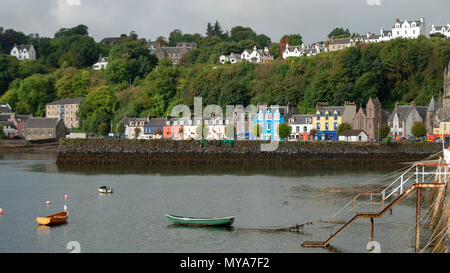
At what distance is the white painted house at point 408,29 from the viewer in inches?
3868

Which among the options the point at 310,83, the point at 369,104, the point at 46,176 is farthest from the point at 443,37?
the point at 46,176

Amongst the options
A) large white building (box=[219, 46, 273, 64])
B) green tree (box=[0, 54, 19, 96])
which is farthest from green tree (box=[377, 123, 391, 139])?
green tree (box=[0, 54, 19, 96])

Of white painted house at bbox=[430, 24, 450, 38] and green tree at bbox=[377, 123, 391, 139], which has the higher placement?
white painted house at bbox=[430, 24, 450, 38]

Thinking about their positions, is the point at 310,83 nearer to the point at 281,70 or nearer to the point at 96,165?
the point at 281,70

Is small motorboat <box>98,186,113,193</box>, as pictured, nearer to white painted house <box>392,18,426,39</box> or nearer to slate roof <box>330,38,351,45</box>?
white painted house <box>392,18,426,39</box>

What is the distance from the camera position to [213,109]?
87.7 meters

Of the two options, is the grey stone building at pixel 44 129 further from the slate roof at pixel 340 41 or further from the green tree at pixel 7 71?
the slate roof at pixel 340 41

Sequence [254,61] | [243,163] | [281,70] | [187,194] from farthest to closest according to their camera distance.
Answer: [254,61] < [281,70] < [243,163] < [187,194]

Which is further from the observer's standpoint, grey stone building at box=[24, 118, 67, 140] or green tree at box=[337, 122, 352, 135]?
grey stone building at box=[24, 118, 67, 140]

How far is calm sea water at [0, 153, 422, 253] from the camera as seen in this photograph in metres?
26.0

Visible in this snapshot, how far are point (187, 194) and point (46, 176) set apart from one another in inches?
731

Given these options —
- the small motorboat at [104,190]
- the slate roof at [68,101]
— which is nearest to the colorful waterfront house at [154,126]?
the slate roof at [68,101]

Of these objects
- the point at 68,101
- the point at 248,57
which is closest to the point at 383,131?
the point at 248,57

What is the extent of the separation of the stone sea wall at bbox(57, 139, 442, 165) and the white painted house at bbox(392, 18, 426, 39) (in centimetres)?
4245
